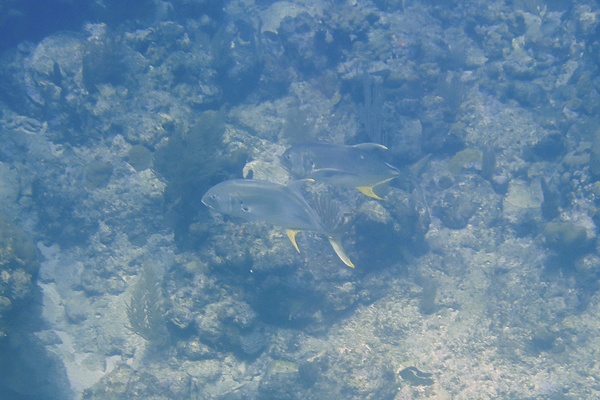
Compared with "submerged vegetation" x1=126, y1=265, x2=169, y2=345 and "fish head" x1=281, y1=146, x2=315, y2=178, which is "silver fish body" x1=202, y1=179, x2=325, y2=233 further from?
"submerged vegetation" x1=126, y1=265, x2=169, y2=345

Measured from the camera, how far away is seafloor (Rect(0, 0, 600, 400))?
6.31m

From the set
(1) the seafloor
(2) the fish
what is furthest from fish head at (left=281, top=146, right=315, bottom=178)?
(1) the seafloor

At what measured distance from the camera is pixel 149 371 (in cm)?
627

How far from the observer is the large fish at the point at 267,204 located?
492cm

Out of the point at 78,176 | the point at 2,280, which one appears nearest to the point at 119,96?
the point at 78,176

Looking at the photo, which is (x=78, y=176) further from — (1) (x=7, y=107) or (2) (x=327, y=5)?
(2) (x=327, y=5)

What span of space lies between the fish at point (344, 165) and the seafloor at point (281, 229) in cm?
77

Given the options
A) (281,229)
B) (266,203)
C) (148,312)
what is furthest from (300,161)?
(148,312)

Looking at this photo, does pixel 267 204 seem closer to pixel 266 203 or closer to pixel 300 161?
pixel 266 203

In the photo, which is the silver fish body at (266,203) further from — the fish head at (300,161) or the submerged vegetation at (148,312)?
the submerged vegetation at (148,312)

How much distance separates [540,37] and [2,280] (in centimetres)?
1513

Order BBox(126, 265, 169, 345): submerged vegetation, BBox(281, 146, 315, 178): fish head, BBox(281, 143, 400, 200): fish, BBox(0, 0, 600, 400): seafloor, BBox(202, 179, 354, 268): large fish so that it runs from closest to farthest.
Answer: BBox(202, 179, 354, 268): large fish
BBox(281, 143, 400, 200): fish
BBox(281, 146, 315, 178): fish head
BBox(0, 0, 600, 400): seafloor
BBox(126, 265, 169, 345): submerged vegetation

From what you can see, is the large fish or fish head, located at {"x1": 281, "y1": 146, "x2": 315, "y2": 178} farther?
fish head, located at {"x1": 281, "y1": 146, "x2": 315, "y2": 178}

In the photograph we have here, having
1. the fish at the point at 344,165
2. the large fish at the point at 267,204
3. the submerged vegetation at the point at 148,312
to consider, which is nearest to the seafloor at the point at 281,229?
the submerged vegetation at the point at 148,312
